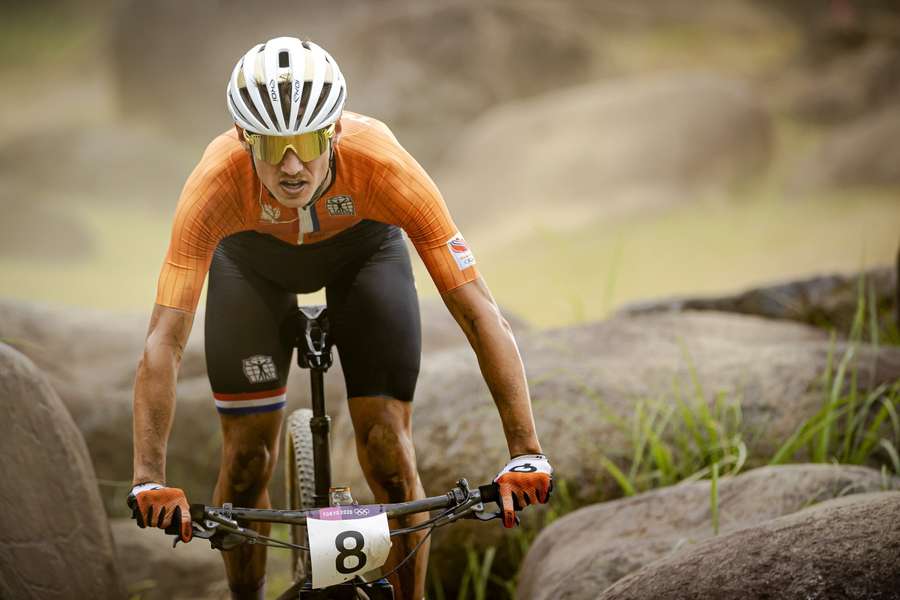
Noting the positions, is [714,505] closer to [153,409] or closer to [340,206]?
[340,206]

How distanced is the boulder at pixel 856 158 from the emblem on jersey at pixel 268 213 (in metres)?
6.86

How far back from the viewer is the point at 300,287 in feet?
9.50

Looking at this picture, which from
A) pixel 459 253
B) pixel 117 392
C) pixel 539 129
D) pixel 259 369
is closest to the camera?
pixel 459 253

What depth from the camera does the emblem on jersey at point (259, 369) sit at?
9.35ft

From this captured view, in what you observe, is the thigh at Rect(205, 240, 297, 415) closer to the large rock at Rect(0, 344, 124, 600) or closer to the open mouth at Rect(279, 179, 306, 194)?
the open mouth at Rect(279, 179, 306, 194)

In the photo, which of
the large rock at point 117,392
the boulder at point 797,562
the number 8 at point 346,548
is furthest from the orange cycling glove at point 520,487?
the large rock at point 117,392

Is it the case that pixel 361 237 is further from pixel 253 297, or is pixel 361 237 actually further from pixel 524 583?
pixel 524 583

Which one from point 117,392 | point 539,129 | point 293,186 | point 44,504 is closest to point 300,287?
point 293,186

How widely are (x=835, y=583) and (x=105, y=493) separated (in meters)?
3.78

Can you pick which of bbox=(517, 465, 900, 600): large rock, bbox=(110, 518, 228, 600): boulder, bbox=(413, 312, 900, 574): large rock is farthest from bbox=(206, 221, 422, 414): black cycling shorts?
bbox=(110, 518, 228, 600): boulder

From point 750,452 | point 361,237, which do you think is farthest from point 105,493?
point 750,452

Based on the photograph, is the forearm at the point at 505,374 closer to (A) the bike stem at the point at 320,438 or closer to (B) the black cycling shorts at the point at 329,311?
Answer: (B) the black cycling shorts at the point at 329,311

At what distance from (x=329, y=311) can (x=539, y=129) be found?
6554 millimetres

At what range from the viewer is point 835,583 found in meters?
2.10
